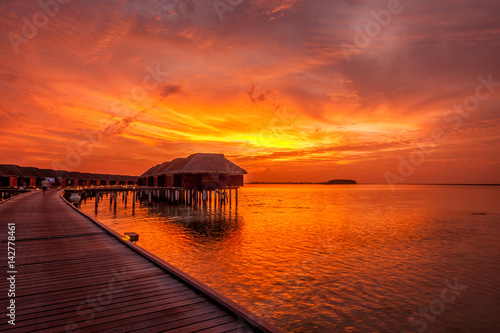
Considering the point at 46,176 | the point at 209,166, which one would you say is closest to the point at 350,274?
the point at 209,166

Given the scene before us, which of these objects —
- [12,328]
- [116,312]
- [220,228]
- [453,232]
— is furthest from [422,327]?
[453,232]

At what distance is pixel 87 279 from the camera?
5.16 m

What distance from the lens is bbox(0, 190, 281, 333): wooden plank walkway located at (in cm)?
353

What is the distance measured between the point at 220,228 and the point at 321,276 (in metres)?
12.0

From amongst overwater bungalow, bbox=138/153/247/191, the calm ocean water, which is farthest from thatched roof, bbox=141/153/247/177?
the calm ocean water

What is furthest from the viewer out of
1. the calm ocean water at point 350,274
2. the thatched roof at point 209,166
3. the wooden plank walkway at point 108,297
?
the thatched roof at point 209,166

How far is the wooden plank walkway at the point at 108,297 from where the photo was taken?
11.6ft

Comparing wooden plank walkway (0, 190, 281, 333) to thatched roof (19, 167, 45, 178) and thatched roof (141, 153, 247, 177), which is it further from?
thatched roof (19, 167, 45, 178)

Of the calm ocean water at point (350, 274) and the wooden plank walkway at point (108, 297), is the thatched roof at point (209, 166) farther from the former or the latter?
the wooden plank walkway at point (108, 297)

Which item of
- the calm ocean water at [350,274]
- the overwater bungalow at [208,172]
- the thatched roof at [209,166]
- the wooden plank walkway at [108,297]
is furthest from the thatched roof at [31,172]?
the wooden plank walkway at [108,297]

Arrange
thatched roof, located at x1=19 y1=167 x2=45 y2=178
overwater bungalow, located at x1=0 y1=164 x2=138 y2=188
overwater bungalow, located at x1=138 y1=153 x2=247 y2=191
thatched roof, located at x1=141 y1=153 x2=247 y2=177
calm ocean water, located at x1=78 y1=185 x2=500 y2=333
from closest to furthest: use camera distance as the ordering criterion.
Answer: calm ocean water, located at x1=78 y1=185 x2=500 y2=333 → thatched roof, located at x1=141 y1=153 x2=247 y2=177 → overwater bungalow, located at x1=138 y1=153 x2=247 y2=191 → overwater bungalow, located at x1=0 y1=164 x2=138 y2=188 → thatched roof, located at x1=19 y1=167 x2=45 y2=178

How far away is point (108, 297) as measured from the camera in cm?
436

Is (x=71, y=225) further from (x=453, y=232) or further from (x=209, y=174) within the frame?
(x=209, y=174)

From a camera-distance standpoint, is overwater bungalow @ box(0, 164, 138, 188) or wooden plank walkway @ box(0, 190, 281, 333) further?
overwater bungalow @ box(0, 164, 138, 188)
